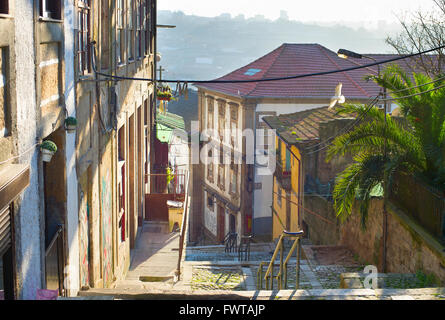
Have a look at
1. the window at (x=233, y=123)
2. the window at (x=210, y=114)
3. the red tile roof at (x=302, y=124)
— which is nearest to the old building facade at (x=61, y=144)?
the red tile roof at (x=302, y=124)

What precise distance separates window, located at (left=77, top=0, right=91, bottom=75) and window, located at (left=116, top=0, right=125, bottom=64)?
302cm

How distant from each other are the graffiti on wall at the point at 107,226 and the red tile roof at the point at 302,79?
1932 cm

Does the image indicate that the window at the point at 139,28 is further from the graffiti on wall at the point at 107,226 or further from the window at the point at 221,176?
the window at the point at 221,176

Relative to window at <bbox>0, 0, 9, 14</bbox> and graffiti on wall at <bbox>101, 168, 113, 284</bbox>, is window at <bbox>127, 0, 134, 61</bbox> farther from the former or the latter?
window at <bbox>0, 0, 9, 14</bbox>

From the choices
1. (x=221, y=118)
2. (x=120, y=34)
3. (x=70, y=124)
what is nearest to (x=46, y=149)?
(x=70, y=124)

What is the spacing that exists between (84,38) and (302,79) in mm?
22780

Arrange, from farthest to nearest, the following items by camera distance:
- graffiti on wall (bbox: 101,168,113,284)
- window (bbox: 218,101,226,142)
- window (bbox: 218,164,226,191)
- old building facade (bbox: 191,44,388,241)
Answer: window (bbox: 218,164,226,191) → window (bbox: 218,101,226,142) → old building facade (bbox: 191,44,388,241) → graffiti on wall (bbox: 101,168,113,284)

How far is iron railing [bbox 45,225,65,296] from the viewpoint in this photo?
22.0 feet

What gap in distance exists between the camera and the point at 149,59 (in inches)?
760

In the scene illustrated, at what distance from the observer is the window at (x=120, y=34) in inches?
473

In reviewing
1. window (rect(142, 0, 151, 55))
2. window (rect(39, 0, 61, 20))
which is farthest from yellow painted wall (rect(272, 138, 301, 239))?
window (rect(39, 0, 61, 20))

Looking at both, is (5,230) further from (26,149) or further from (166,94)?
(166,94)
